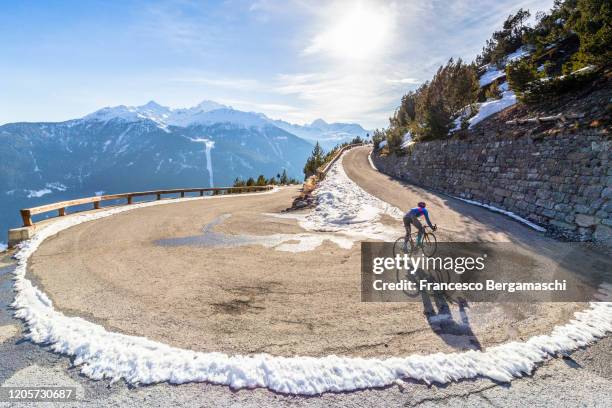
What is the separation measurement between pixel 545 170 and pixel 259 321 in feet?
42.9

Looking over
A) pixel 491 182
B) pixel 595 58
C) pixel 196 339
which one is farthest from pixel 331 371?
pixel 595 58

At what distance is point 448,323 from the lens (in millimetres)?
5574

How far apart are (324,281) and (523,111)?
1595 centimetres

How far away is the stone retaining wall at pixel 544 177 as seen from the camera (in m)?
9.79

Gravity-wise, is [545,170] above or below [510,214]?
above

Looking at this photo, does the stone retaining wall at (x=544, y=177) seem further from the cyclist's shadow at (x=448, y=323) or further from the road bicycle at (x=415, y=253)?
the cyclist's shadow at (x=448, y=323)

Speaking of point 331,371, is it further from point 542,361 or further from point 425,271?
point 425,271

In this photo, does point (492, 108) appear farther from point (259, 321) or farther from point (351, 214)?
point (259, 321)

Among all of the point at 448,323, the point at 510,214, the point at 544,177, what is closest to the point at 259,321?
the point at 448,323

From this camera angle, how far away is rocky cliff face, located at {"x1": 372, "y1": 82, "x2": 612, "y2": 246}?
9852 mm

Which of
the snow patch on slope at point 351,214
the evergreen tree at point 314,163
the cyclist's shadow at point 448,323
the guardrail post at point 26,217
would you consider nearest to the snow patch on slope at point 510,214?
the snow patch on slope at point 351,214

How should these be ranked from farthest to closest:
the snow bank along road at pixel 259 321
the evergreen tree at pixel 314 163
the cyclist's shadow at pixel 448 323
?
the evergreen tree at pixel 314 163
the cyclist's shadow at pixel 448 323
the snow bank along road at pixel 259 321

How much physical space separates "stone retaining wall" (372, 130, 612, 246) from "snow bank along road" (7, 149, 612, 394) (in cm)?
163

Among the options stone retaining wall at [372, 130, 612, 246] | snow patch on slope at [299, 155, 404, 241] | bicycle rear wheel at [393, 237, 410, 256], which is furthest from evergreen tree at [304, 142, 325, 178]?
bicycle rear wheel at [393, 237, 410, 256]
